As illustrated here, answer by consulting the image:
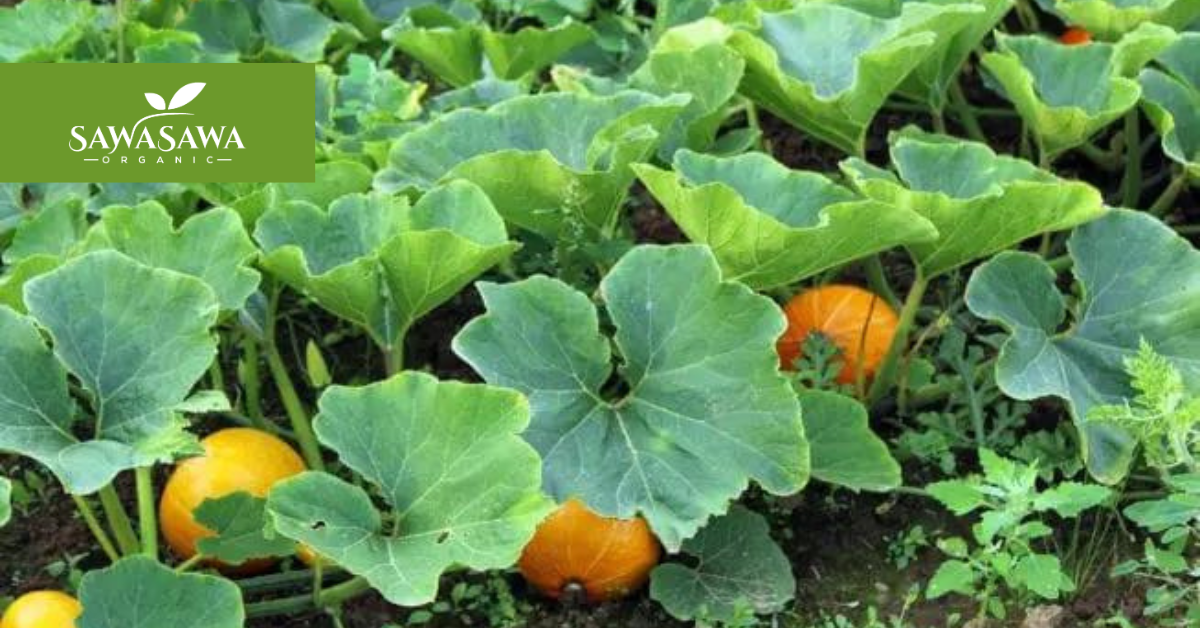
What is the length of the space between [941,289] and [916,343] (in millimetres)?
327

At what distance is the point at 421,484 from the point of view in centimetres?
269

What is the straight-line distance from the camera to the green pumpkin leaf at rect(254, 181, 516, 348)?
2881 millimetres

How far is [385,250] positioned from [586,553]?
21.2 inches

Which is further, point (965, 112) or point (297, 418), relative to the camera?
point (965, 112)

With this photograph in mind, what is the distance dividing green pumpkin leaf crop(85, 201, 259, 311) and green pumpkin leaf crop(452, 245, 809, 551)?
35cm

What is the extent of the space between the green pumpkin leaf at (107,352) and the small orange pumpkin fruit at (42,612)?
0.23 m

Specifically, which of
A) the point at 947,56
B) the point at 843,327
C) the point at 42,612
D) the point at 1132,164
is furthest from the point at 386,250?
the point at 1132,164

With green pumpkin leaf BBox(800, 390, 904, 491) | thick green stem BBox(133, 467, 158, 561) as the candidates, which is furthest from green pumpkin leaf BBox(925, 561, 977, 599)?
thick green stem BBox(133, 467, 158, 561)

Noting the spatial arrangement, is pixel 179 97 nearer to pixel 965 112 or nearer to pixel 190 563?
pixel 190 563

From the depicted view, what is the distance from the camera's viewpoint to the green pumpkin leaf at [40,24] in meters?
4.00

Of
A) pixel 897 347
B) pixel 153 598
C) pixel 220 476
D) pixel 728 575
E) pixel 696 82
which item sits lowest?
pixel 728 575

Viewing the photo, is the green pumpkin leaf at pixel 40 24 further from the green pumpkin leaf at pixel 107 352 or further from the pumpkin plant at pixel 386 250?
the green pumpkin leaf at pixel 107 352

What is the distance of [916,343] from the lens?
3375 mm

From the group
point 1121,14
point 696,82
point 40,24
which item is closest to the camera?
point 696,82
